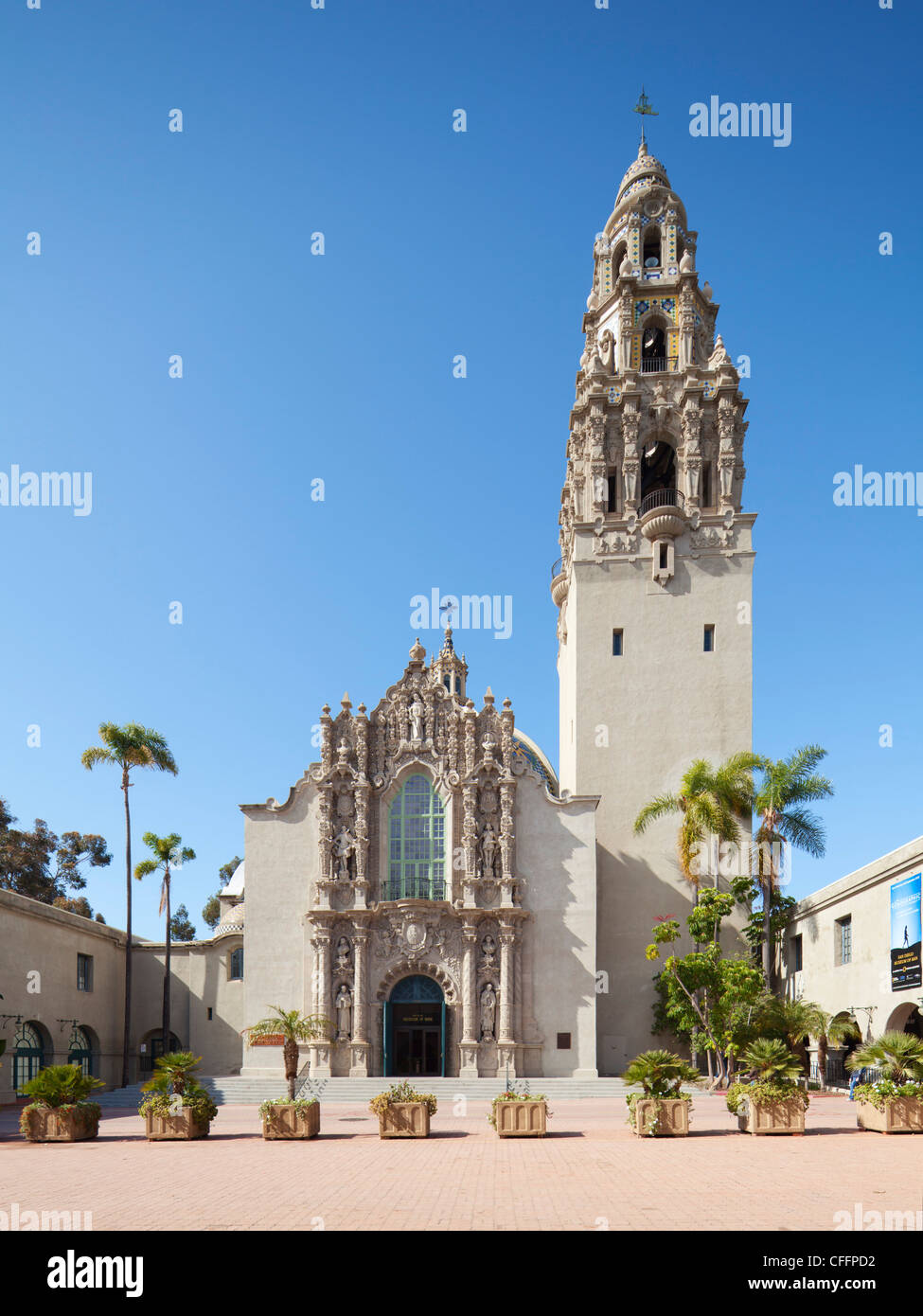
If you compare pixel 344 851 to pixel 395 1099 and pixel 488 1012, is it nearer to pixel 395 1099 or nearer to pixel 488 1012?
pixel 488 1012

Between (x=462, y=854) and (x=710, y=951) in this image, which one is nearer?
(x=710, y=951)

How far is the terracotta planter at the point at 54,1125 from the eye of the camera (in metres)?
22.7

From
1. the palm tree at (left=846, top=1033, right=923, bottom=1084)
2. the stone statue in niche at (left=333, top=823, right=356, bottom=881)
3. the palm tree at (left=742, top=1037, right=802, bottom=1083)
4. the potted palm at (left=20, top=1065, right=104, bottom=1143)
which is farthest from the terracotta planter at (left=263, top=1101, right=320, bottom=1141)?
the stone statue in niche at (left=333, top=823, right=356, bottom=881)

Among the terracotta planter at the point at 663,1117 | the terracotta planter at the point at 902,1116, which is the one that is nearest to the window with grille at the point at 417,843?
the terracotta planter at the point at 663,1117

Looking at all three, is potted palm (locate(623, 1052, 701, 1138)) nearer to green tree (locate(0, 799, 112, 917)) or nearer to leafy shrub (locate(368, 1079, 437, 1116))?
leafy shrub (locate(368, 1079, 437, 1116))

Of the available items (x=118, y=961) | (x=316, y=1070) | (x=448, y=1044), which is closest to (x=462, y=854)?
(x=448, y=1044)

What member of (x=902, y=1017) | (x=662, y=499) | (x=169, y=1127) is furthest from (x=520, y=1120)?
(x=662, y=499)

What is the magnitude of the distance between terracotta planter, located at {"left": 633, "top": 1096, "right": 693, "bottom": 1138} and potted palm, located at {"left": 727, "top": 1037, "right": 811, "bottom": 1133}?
1620 millimetres

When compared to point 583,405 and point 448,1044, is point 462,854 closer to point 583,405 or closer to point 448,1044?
point 448,1044

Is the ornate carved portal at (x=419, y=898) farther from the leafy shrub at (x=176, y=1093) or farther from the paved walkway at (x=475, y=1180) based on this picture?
the leafy shrub at (x=176, y=1093)

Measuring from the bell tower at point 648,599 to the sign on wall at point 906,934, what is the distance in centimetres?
1343

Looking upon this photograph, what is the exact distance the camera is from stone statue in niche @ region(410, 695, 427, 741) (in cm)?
4328

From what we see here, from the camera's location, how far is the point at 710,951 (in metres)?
37.7
